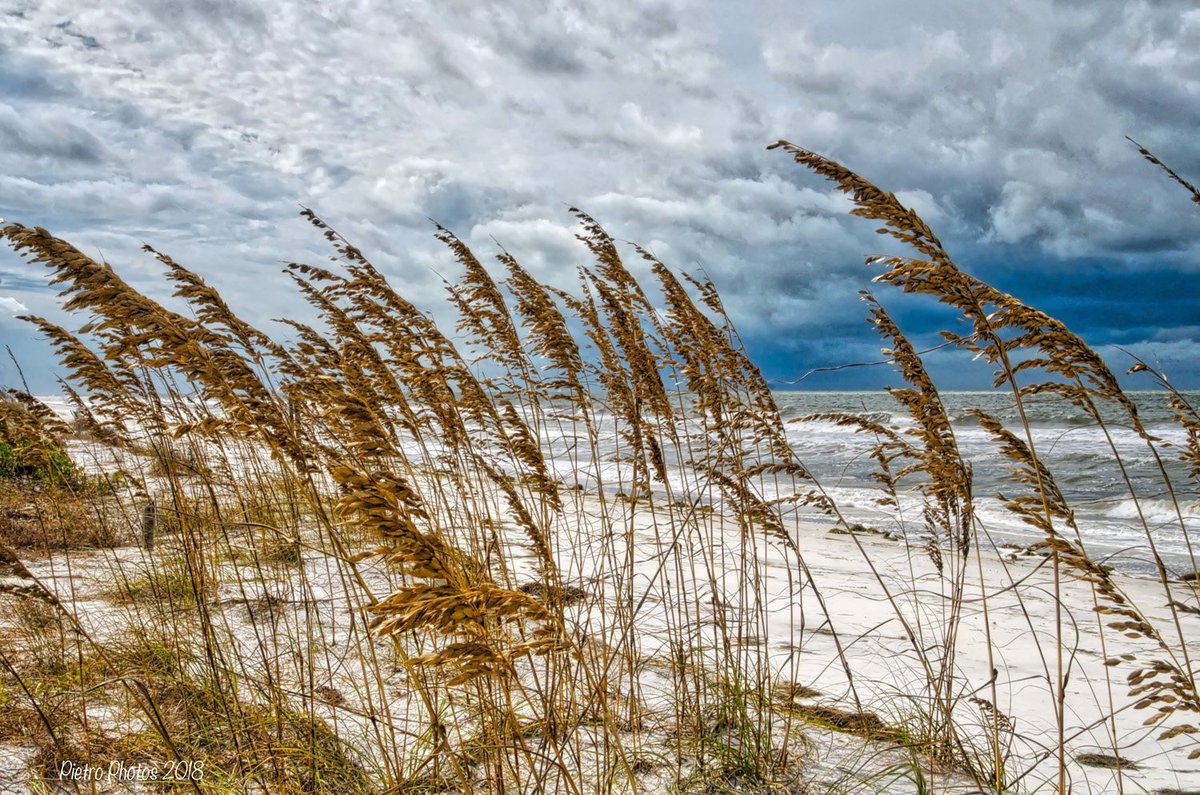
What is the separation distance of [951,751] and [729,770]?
969 mm

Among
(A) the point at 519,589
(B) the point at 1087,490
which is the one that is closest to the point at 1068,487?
(B) the point at 1087,490

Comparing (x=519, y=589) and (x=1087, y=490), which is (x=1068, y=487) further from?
(x=519, y=589)

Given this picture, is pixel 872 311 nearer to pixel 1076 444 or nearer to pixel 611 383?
pixel 611 383

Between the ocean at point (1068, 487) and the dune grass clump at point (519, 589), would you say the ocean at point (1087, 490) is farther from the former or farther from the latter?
the dune grass clump at point (519, 589)

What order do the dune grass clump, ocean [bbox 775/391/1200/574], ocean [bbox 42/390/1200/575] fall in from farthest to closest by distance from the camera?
1. ocean [bbox 775/391/1200/574]
2. ocean [bbox 42/390/1200/575]
3. the dune grass clump

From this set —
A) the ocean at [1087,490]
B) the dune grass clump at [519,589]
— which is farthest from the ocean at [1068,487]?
the dune grass clump at [519,589]

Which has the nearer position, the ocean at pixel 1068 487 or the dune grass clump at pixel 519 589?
the dune grass clump at pixel 519 589

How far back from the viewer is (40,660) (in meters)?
4.11

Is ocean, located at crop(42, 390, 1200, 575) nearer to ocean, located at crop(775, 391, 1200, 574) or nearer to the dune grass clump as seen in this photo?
ocean, located at crop(775, 391, 1200, 574)

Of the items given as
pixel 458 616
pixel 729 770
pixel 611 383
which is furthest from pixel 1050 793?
pixel 458 616

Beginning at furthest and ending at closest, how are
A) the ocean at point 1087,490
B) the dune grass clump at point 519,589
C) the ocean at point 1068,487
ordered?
the ocean at point 1087,490, the ocean at point 1068,487, the dune grass clump at point 519,589

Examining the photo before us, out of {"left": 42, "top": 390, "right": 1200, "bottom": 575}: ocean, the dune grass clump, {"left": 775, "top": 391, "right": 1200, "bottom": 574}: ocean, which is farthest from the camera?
{"left": 775, "top": 391, "right": 1200, "bottom": 574}: ocean

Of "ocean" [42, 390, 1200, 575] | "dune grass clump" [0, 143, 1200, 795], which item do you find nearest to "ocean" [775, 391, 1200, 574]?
"ocean" [42, 390, 1200, 575]

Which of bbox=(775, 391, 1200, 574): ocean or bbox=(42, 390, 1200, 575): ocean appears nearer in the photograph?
bbox=(42, 390, 1200, 575): ocean
